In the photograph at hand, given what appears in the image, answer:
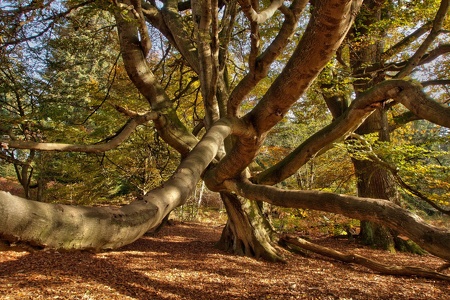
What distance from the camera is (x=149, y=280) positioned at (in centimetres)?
398

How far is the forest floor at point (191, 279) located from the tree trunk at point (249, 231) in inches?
11.0

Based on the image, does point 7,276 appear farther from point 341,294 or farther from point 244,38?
point 244,38

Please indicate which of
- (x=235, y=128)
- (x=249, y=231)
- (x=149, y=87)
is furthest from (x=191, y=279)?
(x=149, y=87)

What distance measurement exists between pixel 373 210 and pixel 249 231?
349cm

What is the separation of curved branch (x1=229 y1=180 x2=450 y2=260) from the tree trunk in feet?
6.40

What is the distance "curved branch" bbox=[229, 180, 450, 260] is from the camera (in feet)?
7.72

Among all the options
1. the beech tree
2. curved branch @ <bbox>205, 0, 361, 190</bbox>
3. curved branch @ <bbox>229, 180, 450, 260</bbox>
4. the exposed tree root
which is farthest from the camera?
the exposed tree root

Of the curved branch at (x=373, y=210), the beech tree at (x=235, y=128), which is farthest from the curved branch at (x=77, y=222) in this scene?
the curved branch at (x=373, y=210)

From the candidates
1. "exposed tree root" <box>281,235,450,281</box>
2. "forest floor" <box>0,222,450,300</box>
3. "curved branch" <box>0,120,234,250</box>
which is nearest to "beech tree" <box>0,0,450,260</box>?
"curved branch" <box>0,120,234,250</box>

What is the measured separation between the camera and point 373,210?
2.88 m

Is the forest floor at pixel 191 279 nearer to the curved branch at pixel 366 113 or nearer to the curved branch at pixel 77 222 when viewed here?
the curved branch at pixel 366 113

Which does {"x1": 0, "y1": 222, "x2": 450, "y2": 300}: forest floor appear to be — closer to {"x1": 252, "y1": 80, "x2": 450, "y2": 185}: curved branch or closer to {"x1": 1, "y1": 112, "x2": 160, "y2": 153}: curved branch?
{"x1": 1, "y1": 112, "x2": 160, "y2": 153}: curved branch

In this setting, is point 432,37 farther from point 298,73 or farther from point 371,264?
point 371,264

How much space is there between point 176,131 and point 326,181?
5.57 metres
